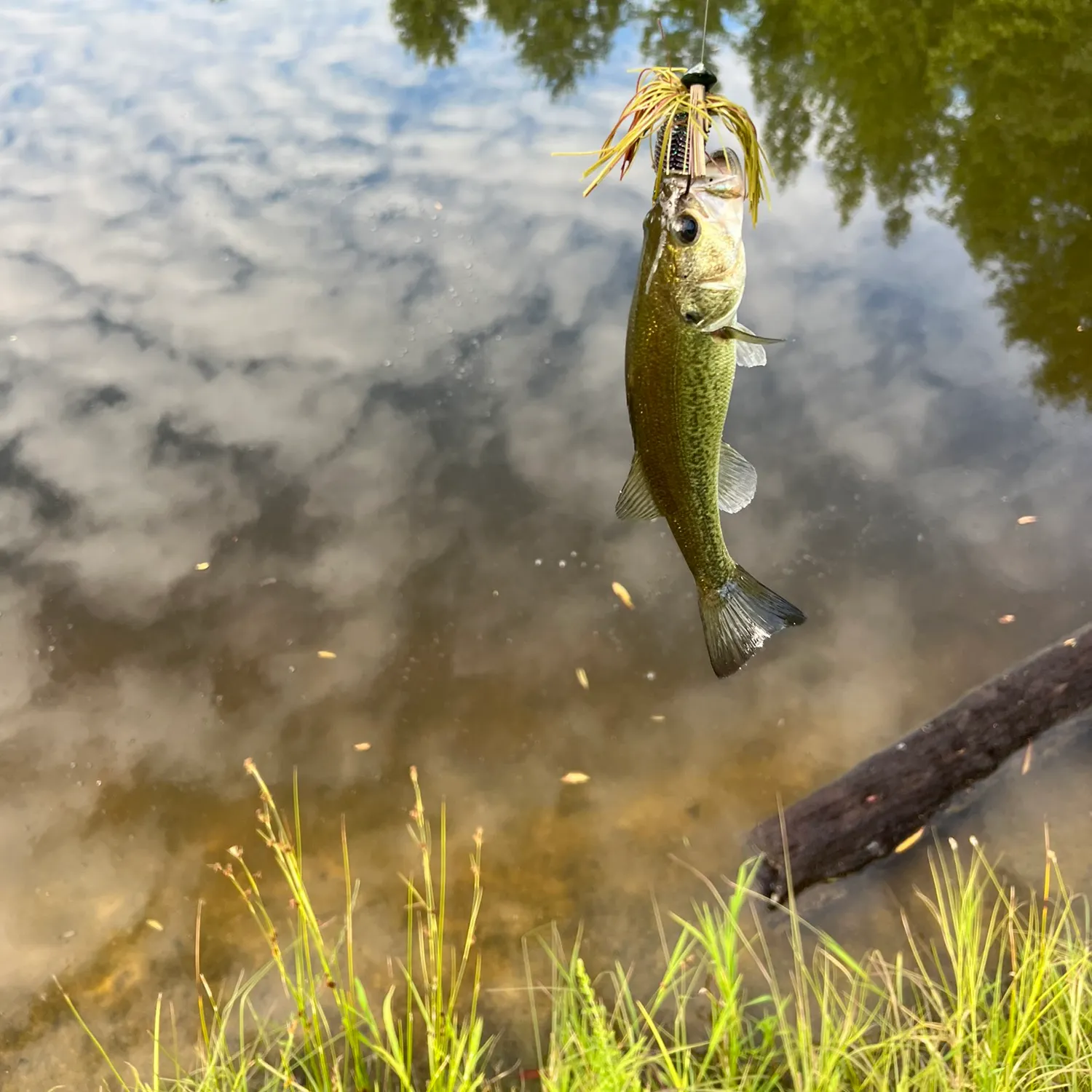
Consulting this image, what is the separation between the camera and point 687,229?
159 centimetres

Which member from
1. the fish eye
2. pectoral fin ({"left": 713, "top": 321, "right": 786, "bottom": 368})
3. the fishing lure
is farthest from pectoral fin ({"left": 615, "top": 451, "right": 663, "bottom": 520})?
the fishing lure

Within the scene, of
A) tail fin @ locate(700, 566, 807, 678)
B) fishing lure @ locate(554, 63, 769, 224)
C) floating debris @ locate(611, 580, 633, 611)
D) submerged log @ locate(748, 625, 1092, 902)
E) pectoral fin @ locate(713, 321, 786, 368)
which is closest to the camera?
fishing lure @ locate(554, 63, 769, 224)

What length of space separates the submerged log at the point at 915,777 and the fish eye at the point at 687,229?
197 centimetres

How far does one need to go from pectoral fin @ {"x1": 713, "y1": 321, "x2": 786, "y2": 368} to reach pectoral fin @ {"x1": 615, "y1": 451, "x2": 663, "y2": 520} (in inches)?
14.1

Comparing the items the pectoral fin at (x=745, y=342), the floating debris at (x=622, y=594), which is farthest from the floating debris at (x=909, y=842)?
the pectoral fin at (x=745, y=342)

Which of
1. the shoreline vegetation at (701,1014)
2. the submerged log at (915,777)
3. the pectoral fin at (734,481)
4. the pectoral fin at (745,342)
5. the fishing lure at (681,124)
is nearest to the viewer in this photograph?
the fishing lure at (681,124)

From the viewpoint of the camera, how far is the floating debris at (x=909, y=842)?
2.81m

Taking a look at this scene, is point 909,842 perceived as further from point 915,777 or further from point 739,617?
point 739,617

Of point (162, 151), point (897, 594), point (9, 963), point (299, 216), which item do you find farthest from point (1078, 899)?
point (162, 151)

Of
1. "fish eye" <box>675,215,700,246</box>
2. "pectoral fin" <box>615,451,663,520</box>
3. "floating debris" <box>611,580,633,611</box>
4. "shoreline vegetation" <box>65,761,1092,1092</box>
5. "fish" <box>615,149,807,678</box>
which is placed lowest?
"shoreline vegetation" <box>65,761,1092,1092</box>

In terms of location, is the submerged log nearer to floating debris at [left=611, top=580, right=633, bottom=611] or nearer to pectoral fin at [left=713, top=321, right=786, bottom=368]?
floating debris at [left=611, top=580, right=633, bottom=611]

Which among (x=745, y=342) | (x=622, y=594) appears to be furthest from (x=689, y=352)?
(x=622, y=594)

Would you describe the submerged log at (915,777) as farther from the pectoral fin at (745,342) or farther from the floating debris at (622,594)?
the pectoral fin at (745,342)

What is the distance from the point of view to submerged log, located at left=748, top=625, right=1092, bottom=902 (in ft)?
8.87
